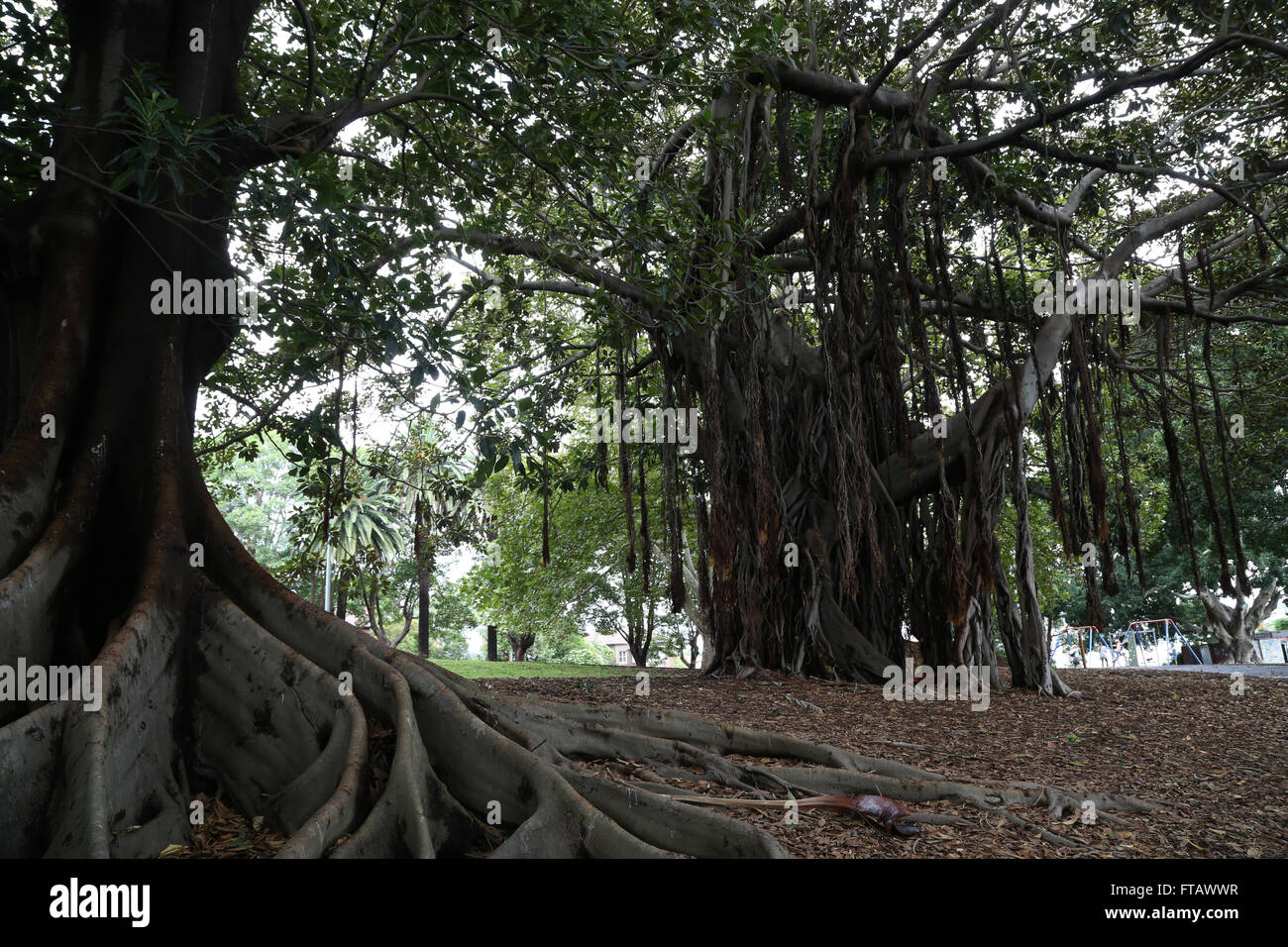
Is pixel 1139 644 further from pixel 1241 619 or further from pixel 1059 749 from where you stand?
pixel 1059 749

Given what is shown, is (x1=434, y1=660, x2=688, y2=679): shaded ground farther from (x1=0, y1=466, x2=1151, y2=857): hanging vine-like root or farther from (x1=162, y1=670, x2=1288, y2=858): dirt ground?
(x1=0, y1=466, x2=1151, y2=857): hanging vine-like root

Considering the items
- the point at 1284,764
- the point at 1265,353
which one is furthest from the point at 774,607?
the point at 1265,353

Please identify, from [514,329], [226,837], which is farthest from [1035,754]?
[514,329]

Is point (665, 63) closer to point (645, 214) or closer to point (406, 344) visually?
point (645, 214)

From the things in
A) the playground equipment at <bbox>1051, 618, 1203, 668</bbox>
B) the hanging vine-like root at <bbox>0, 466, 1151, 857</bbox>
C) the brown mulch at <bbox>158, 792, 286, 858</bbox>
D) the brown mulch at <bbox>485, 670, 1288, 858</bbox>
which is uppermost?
the hanging vine-like root at <bbox>0, 466, 1151, 857</bbox>

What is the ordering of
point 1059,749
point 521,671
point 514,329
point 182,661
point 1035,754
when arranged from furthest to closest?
→ point 521,671
point 514,329
point 1059,749
point 1035,754
point 182,661

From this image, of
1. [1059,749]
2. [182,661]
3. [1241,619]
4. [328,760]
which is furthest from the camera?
[1241,619]

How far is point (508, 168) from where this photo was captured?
240 inches

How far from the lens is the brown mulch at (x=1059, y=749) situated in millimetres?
3436

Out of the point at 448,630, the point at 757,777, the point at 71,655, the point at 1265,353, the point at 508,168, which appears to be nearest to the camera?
the point at 71,655

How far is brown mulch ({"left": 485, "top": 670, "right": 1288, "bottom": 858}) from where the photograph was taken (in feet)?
11.3

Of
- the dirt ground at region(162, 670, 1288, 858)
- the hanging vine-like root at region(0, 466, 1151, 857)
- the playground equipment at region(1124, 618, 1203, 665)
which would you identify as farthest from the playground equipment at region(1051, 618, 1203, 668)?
the hanging vine-like root at region(0, 466, 1151, 857)

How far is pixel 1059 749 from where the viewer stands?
519 cm
